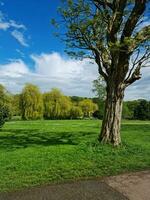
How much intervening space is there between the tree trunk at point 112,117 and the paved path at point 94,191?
5.40 m

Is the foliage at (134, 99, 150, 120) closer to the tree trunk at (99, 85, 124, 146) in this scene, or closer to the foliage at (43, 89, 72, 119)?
the foliage at (43, 89, 72, 119)

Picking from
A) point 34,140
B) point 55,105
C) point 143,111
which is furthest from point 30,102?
point 34,140

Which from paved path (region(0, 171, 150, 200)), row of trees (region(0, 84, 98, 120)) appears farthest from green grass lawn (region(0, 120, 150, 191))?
row of trees (region(0, 84, 98, 120))

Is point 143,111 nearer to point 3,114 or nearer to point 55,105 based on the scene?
point 55,105

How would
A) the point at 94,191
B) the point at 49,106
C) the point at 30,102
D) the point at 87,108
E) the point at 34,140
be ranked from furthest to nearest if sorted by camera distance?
the point at 87,108 < the point at 49,106 < the point at 30,102 < the point at 34,140 < the point at 94,191

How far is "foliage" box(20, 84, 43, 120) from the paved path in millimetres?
63551

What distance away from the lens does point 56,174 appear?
26.2ft

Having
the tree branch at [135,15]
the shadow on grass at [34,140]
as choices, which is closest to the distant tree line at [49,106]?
the shadow on grass at [34,140]

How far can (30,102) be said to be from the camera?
70.3 m

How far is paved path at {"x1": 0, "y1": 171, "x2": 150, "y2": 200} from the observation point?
6.16 meters

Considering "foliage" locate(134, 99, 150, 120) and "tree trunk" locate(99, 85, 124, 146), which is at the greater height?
"foliage" locate(134, 99, 150, 120)

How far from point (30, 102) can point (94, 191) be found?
64.6 m

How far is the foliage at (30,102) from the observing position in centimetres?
7006

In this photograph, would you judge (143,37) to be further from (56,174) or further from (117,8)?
(56,174)
